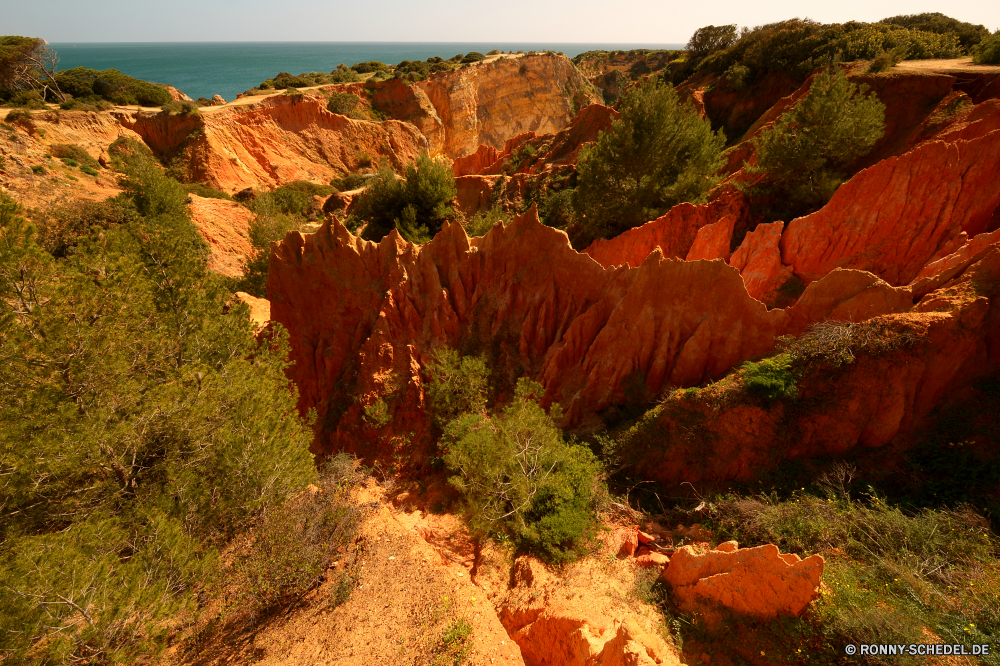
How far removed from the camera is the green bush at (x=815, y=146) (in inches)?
616

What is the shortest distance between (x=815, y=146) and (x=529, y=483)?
671 inches

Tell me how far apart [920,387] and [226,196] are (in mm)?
44967

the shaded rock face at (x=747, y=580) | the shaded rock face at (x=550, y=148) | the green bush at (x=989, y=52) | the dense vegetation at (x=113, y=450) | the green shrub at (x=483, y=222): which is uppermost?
the green bush at (x=989, y=52)

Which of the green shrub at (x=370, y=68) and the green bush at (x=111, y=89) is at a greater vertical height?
the green shrub at (x=370, y=68)

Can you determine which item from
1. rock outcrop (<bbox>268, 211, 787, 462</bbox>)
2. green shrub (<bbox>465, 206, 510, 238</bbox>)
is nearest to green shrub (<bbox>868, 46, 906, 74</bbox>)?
green shrub (<bbox>465, 206, 510, 238</bbox>)

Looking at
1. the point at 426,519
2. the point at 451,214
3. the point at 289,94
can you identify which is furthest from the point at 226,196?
the point at 426,519

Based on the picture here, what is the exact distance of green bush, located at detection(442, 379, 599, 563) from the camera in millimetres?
9922

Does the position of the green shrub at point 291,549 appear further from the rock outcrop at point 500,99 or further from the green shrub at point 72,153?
the rock outcrop at point 500,99

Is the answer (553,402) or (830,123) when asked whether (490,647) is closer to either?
(553,402)

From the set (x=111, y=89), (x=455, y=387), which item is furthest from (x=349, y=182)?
(x=455, y=387)

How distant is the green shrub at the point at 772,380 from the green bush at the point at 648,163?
11.0 metres

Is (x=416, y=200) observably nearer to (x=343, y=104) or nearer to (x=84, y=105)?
(x=343, y=104)

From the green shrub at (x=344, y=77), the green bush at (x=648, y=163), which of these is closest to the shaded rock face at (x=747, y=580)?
the green bush at (x=648, y=163)

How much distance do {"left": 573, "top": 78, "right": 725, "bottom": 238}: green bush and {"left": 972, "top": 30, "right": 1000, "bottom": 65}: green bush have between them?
1275 cm
